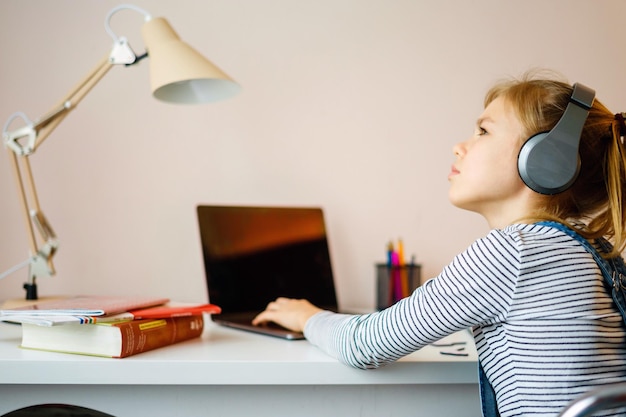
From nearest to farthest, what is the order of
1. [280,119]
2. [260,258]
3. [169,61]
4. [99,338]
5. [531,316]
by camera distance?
[531,316] < [99,338] < [169,61] < [260,258] < [280,119]

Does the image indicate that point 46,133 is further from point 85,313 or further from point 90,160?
point 85,313

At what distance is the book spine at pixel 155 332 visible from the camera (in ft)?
2.75

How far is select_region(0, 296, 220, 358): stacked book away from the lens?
828 mm

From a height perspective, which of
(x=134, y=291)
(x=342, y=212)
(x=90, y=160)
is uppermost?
(x=90, y=160)

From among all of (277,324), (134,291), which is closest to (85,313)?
(277,324)

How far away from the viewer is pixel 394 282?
1328 mm

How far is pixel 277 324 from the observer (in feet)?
3.67

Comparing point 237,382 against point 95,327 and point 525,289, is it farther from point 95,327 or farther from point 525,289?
point 525,289

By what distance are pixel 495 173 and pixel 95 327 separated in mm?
628

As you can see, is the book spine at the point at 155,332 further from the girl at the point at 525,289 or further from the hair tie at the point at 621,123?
the hair tie at the point at 621,123

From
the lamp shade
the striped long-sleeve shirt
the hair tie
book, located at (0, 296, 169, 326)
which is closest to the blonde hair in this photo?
the hair tie

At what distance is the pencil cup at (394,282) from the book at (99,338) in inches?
22.9

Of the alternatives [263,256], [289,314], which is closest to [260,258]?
[263,256]

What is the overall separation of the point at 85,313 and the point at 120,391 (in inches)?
5.4
